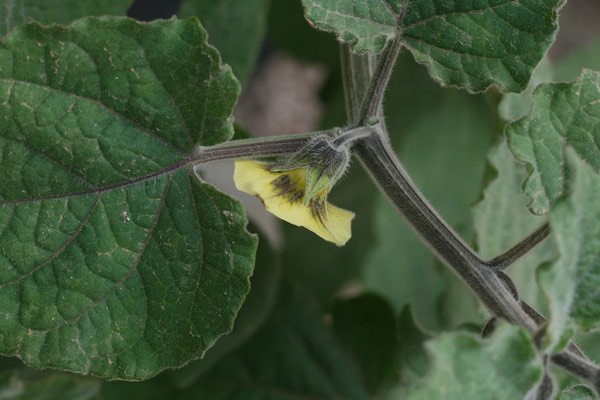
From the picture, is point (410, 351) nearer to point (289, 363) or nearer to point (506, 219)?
point (506, 219)

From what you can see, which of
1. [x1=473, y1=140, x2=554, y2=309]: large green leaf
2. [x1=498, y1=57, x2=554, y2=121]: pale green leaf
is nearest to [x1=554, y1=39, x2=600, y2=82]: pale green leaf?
[x1=498, y1=57, x2=554, y2=121]: pale green leaf

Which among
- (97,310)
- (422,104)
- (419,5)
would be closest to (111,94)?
(97,310)

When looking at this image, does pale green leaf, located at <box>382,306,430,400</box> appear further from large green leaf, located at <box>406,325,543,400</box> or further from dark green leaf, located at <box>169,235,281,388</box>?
large green leaf, located at <box>406,325,543,400</box>

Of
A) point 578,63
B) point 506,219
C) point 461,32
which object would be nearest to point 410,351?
point 506,219

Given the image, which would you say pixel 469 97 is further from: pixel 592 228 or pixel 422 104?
pixel 592 228

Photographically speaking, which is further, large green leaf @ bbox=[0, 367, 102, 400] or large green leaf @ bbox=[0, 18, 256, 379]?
large green leaf @ bbox=[0, 367, 102, 400]

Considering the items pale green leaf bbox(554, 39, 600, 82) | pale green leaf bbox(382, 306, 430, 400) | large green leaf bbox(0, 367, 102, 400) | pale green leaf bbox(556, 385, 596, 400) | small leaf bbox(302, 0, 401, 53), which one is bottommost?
large green leaf bbox(0, 367, 102, 400)

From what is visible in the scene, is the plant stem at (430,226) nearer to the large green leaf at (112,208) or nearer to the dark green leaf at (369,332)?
the large green leaf at (112,208)

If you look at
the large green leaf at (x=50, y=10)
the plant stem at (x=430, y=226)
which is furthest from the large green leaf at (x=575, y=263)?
the large green leaf at (x=50, y=10)
